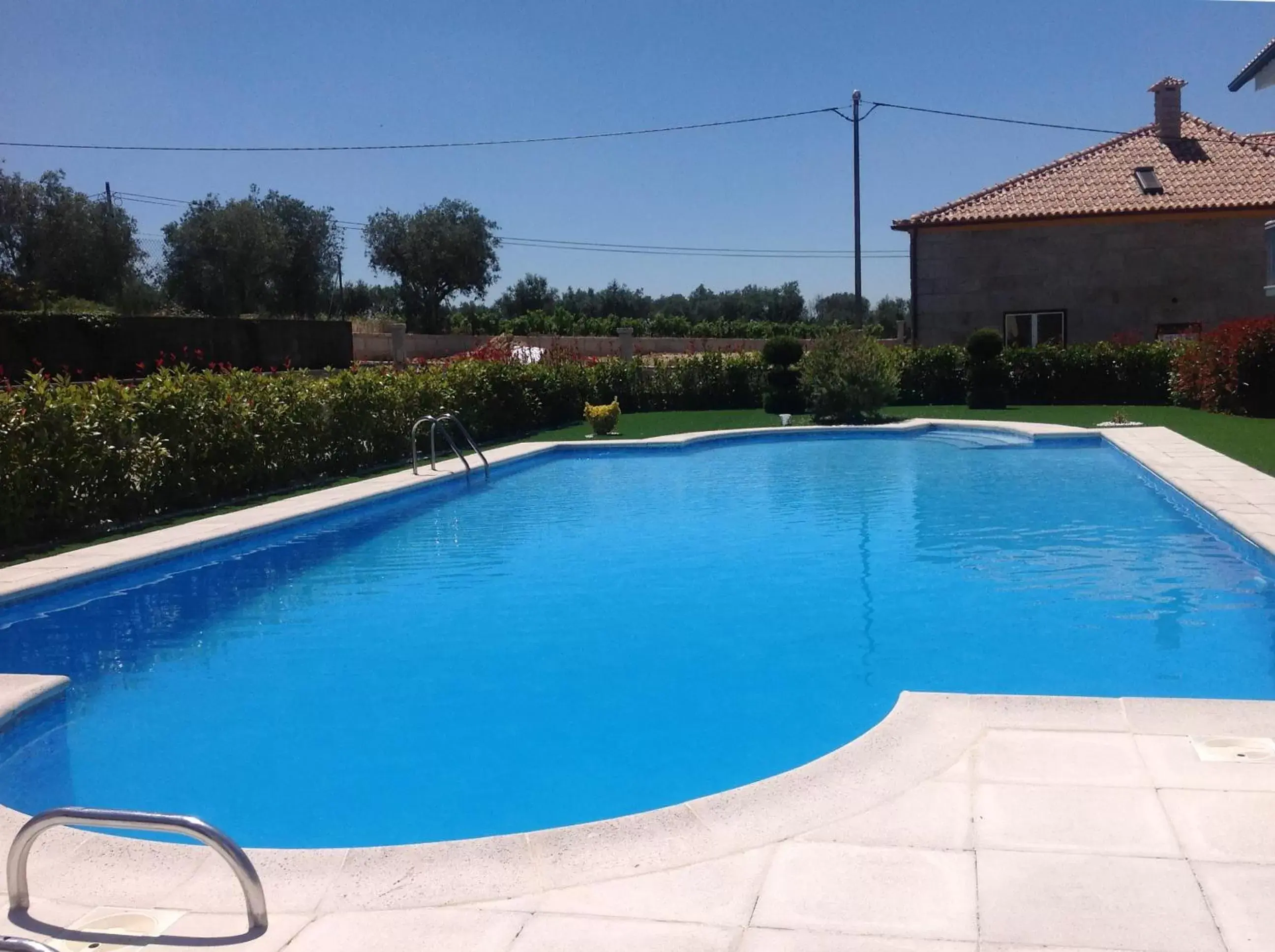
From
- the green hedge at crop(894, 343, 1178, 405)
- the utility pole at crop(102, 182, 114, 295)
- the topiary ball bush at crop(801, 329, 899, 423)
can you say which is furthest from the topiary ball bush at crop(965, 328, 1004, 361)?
the utility pole at crop(102, 182, 114, 295)

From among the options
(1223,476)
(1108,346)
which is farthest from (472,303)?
(1223,476)

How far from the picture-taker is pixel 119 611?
8.41 m

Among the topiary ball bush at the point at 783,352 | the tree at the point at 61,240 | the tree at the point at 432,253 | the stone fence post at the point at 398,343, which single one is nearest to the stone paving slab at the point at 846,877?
the topiary ball bush at the point at 783,352

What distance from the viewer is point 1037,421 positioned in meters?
20.1

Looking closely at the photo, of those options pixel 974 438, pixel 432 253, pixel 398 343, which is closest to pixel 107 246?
pixel 398 343

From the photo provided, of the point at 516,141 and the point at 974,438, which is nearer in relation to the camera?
the point at 974,438

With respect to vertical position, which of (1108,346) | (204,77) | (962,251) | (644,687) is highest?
(204,77)

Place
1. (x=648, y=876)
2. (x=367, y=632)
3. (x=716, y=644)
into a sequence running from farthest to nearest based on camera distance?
(x=367, y=632) → (x=716, y=644) → (x=648, y=876)

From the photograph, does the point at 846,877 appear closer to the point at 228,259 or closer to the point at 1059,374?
the point at 1059,374

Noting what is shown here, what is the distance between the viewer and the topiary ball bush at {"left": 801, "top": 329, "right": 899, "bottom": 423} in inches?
818

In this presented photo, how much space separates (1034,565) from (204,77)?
2023 centimetres

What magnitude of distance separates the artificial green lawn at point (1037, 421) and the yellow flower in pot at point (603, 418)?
0.92 feet

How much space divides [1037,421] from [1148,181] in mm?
11367

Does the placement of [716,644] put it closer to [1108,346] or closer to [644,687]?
[644,687]
